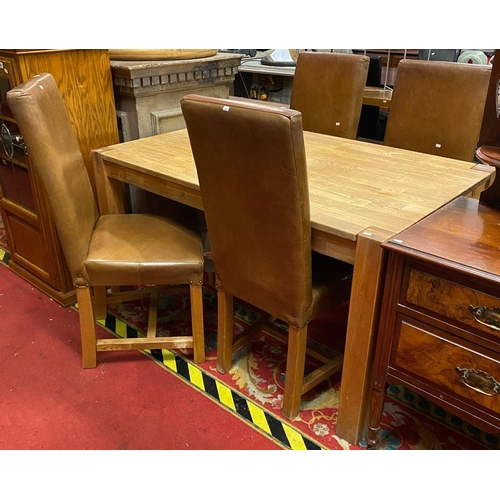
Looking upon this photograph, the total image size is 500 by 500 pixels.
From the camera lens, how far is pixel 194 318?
6.19 feet

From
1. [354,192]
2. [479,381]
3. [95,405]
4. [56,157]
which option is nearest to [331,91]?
[354,192]

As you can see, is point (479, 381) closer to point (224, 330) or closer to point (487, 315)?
point (487, 315)

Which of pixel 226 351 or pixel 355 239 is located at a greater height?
pixel 355 239

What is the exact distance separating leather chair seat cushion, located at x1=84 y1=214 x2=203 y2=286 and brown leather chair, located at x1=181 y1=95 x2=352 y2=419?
169mm

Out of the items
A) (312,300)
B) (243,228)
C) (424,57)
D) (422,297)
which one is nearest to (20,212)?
(243,228)

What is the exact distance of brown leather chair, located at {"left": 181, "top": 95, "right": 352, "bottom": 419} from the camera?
124cm

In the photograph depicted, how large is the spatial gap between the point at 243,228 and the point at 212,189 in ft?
0.49

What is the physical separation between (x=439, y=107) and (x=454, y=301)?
125 centimetres

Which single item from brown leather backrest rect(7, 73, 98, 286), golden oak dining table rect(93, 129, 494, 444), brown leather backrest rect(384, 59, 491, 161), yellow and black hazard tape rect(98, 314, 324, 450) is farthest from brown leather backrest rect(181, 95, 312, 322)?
brown leather backrest rect(384, 59, 491, 161)

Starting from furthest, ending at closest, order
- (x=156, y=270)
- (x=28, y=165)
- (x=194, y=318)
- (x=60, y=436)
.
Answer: (x=28, y=165)
(x=194, y=318)
(x=156, y=270)
(x=60, y=436)

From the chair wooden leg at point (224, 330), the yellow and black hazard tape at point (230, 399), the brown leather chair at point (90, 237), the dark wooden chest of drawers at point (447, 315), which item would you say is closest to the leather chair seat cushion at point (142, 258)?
the brown leather chair at point (90, 237)

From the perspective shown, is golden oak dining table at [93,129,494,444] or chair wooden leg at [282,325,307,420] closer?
golden oak dining table at [93,129,494,444]

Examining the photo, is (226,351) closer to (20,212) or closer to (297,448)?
(297,448)

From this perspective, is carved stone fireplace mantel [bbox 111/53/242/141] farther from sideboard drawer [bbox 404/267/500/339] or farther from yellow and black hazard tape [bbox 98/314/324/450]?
sideboard drawer [bbox 404/267/500/339]
